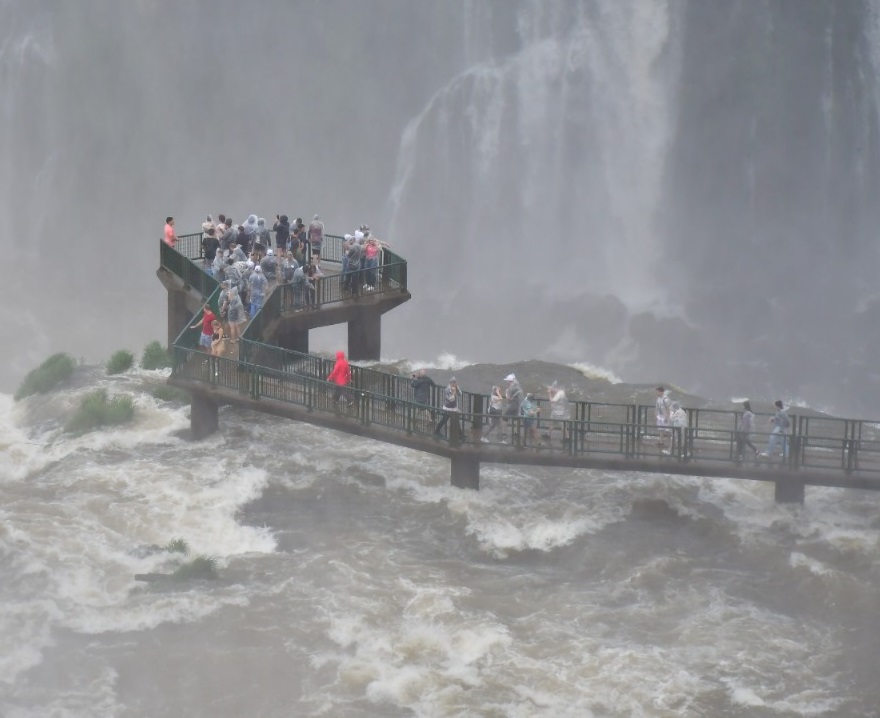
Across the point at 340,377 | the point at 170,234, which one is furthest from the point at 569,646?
the point at 170,234

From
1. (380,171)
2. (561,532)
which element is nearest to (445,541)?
(561,532)

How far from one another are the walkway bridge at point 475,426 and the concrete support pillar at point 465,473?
3 centimetres

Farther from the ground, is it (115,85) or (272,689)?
(115,85)

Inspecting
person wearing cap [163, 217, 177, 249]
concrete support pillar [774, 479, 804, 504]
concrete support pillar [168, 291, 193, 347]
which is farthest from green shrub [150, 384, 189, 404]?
concrete support pillar [774, 479, 804, 504]

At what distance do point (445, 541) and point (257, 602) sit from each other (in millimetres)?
Answer: 4244

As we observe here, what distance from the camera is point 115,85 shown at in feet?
244

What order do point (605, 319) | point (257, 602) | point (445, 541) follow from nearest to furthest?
point (257, 602)
point (445, 541)
point (605, 319)

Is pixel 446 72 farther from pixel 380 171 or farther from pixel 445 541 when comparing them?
pixel 445 541

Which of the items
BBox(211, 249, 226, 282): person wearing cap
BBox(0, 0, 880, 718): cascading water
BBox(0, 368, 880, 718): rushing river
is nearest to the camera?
BBox(0, 368, 880, 718): rushing river

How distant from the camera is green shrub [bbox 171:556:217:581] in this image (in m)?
25.4

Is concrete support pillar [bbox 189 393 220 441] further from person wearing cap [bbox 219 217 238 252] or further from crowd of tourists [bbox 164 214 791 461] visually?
person wearing cap [bbox 219 217 238 252]

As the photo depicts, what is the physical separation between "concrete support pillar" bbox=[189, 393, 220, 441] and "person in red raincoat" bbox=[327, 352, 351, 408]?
368 cm

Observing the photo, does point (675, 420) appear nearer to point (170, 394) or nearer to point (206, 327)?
point (206, 327)

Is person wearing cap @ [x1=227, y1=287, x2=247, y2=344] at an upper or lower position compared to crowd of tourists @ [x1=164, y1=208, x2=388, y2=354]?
lower
